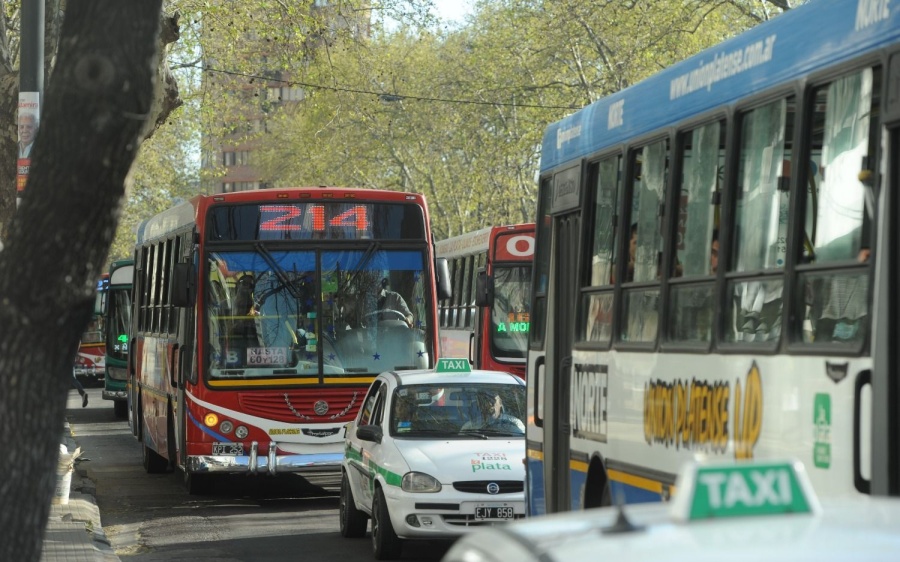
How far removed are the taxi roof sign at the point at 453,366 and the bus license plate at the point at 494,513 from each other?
1855 mm

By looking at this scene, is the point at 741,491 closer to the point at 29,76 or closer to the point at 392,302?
the point at 29,76

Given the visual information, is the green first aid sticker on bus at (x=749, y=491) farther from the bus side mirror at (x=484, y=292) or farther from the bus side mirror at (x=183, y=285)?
the bus side mirror at (x=484, y=292)

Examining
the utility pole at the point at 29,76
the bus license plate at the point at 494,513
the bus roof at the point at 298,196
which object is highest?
the utility pole at the point at 29,76

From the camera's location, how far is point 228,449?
52.7ft

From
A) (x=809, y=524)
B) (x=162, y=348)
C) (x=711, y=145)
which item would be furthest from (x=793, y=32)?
(x=162, y=348)

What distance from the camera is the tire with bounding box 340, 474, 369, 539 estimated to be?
44.0ft

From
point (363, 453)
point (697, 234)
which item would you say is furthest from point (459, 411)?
point (697, 234)

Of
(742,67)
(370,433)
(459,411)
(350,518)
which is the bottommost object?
(350,518)

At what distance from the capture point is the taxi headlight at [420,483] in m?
11.8

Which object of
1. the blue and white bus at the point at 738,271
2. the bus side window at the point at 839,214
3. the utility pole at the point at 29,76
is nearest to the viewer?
the blue and white bus at the point at 738,271

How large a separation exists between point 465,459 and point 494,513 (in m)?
0.48

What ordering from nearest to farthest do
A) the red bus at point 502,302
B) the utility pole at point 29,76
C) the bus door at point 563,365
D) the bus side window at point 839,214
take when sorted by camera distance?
the bus side window at point 839,214, the bus door at point 563,365, the utility pole at point 29,76, the red bus at point 502,302

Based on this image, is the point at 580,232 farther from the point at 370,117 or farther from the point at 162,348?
the point at 370,117

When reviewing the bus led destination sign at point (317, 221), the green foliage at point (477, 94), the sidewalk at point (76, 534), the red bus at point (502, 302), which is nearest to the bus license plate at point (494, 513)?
the sidewalk at point (76, 534)
